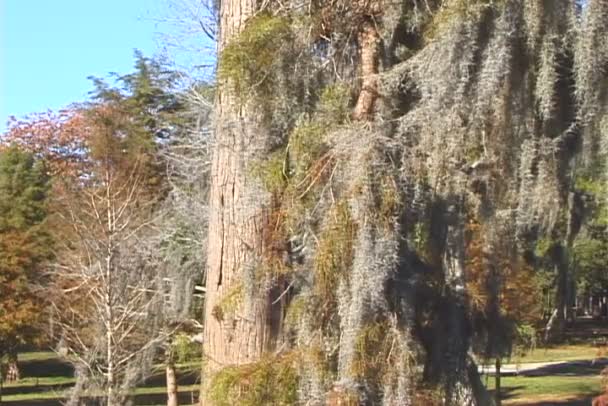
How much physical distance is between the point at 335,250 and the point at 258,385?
0.50 meters

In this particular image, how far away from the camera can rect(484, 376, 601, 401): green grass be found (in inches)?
586

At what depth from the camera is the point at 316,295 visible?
3350 millimetres

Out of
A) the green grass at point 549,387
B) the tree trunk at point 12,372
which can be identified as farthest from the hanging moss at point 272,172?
the tree trunk at point 12,372

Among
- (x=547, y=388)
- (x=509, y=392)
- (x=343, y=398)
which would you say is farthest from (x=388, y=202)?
(x=547, y=388)

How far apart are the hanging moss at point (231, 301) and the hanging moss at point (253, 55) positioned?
0.66 m

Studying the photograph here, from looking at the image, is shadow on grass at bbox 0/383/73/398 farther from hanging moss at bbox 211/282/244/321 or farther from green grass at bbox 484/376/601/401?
hanging moss at bbox 211/282/244/321

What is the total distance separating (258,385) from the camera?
329cm

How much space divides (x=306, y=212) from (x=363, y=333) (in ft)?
1.40

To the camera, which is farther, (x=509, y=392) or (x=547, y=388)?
(x=547, y=388)

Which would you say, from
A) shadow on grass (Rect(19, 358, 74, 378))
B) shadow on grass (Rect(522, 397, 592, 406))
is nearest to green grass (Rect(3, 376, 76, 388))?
shadow on grass (Rect(19, 358, 74, 378))

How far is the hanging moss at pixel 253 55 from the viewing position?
3459 millimetres

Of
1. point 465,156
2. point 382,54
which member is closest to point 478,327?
point 465,156

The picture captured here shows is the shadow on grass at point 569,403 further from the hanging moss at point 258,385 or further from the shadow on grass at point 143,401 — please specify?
the hanging moss at point 258,385

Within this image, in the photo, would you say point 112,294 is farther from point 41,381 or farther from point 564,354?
point 564,354
